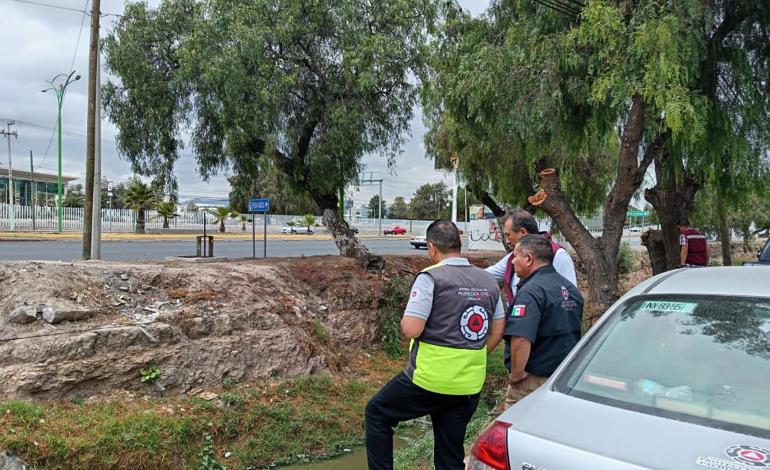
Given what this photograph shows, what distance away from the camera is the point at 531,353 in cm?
354

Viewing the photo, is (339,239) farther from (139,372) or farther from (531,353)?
(531,353)

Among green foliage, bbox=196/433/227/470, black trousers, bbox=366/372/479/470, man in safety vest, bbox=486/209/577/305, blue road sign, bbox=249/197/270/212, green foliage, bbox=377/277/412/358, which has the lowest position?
green foliage, bbox=196/433/227/470

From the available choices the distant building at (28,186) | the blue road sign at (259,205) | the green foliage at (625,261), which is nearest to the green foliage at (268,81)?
the blue road sign at (259,205)

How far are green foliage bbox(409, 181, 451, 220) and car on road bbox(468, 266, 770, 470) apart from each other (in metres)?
89.2

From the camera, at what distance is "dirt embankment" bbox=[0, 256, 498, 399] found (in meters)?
6.10

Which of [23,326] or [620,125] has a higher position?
[620,125]

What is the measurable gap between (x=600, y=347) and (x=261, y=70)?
8.53 m

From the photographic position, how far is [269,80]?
393 inches

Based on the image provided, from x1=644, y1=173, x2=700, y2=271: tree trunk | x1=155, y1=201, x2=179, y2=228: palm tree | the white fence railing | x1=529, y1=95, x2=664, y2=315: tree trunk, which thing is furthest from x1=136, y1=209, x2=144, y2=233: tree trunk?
x1=644, y1=173, x2=700, y2=271: tree trunk

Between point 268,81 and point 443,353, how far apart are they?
783 cm

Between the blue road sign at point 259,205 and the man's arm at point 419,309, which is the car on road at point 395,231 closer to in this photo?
the blue road sign at point 259,205

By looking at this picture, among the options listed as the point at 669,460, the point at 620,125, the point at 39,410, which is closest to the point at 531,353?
the point at 669,460

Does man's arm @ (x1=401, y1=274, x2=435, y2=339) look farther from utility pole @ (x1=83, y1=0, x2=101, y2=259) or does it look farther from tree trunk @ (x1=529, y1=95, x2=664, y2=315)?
utility pole @ (x1=83, y1=0, x2=101, y2=259)

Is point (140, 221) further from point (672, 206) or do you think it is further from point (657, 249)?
point (672, 206)
